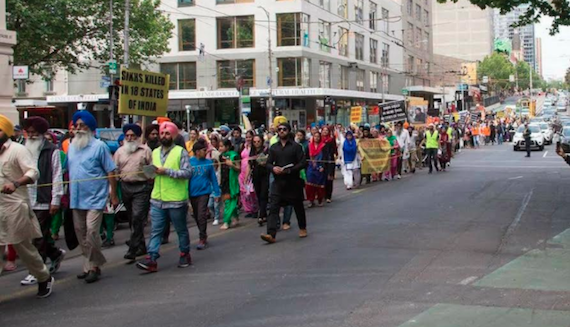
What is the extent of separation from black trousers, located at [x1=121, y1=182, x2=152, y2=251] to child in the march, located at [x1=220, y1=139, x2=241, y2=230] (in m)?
2.60

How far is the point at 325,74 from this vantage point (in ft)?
174

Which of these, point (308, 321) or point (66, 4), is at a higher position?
point (66, 4)

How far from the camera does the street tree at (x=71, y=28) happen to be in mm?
29219

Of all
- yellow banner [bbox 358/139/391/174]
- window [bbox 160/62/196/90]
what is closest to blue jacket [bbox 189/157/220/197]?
yellow banner [bbox 358/139/391/174]

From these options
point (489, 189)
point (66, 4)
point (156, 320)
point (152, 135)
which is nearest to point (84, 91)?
point (66, 4)

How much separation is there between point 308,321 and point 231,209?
5.93 m

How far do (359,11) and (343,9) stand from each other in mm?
4074

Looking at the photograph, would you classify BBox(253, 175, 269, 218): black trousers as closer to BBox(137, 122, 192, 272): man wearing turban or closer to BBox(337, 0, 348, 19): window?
BBox(137, 122, 192, 272): man wearing turban

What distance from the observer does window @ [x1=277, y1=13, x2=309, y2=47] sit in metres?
49.4

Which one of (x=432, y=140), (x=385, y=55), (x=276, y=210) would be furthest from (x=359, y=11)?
(x=276, y=210)

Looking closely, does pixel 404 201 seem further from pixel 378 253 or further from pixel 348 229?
pixel 378 253

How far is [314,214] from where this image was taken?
13031 millimetres

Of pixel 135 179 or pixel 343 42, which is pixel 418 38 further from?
pixel 135 179

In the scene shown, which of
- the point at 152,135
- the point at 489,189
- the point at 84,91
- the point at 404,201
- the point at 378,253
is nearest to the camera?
the point at 378,253
